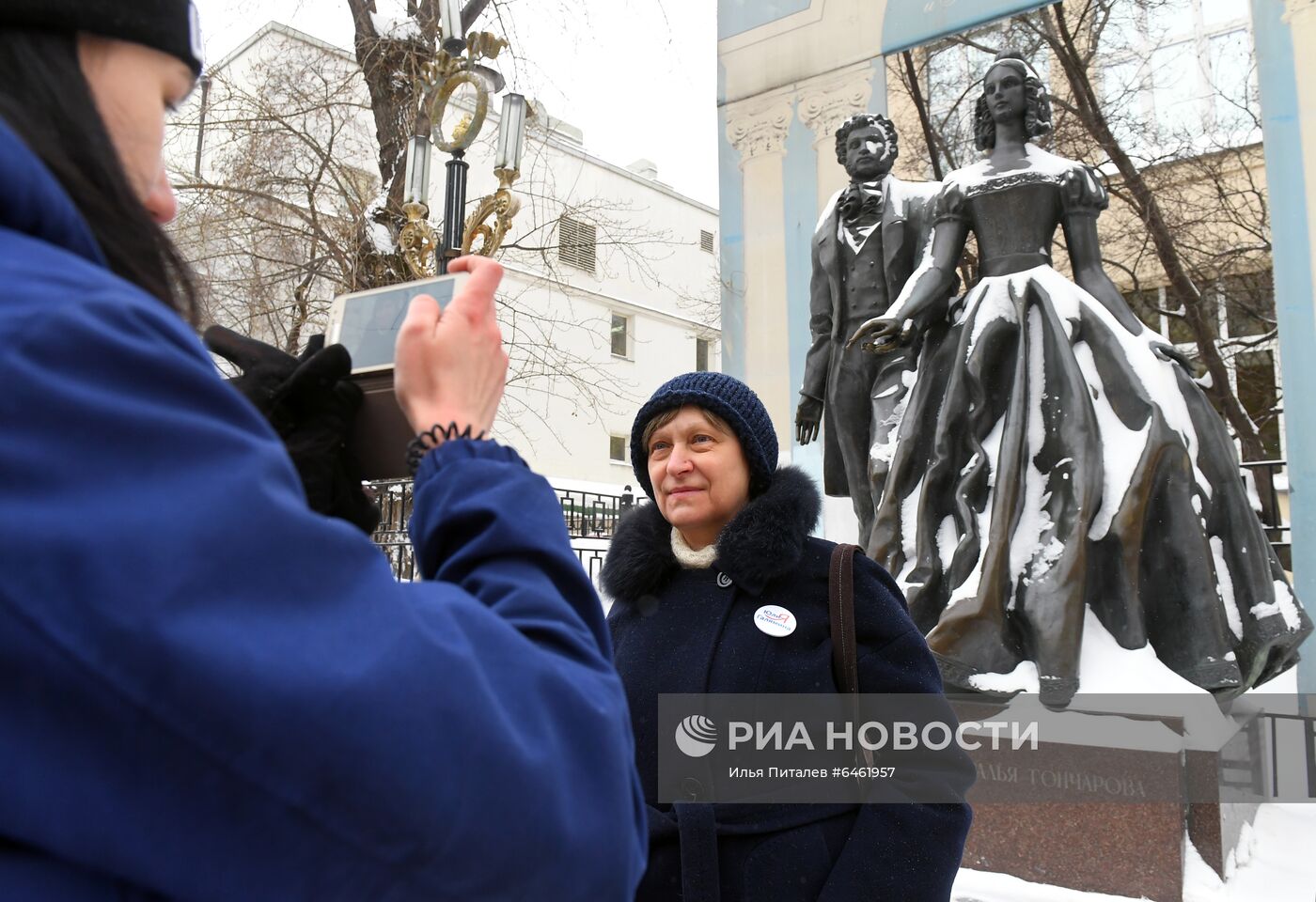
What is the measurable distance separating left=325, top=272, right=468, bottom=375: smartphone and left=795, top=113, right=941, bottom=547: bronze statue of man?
5094 millimetres

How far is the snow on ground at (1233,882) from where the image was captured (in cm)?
397

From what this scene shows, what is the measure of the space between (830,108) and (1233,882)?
26.4ft

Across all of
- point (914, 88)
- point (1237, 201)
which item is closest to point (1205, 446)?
point (914, 88)

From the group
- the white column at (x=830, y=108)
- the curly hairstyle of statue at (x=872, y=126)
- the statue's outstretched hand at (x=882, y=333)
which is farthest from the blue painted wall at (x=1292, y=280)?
the statue's outstretched hand at (x=882, y=333)

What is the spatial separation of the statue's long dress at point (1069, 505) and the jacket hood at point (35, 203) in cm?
420

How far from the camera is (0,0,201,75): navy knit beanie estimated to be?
0.67 metres

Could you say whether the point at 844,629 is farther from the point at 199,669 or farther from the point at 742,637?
the point at 199,669

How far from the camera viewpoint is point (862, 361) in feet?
20.5

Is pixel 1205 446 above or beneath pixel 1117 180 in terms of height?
beneath

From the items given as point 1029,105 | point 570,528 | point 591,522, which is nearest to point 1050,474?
point 1029,105

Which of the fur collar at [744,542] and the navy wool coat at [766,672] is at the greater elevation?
the fur collar at [744,542]

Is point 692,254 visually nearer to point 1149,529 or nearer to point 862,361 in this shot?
point 862,361

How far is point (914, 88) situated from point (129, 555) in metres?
13.4

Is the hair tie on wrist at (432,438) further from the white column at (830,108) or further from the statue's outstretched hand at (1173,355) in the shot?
the white column at (830,108)
